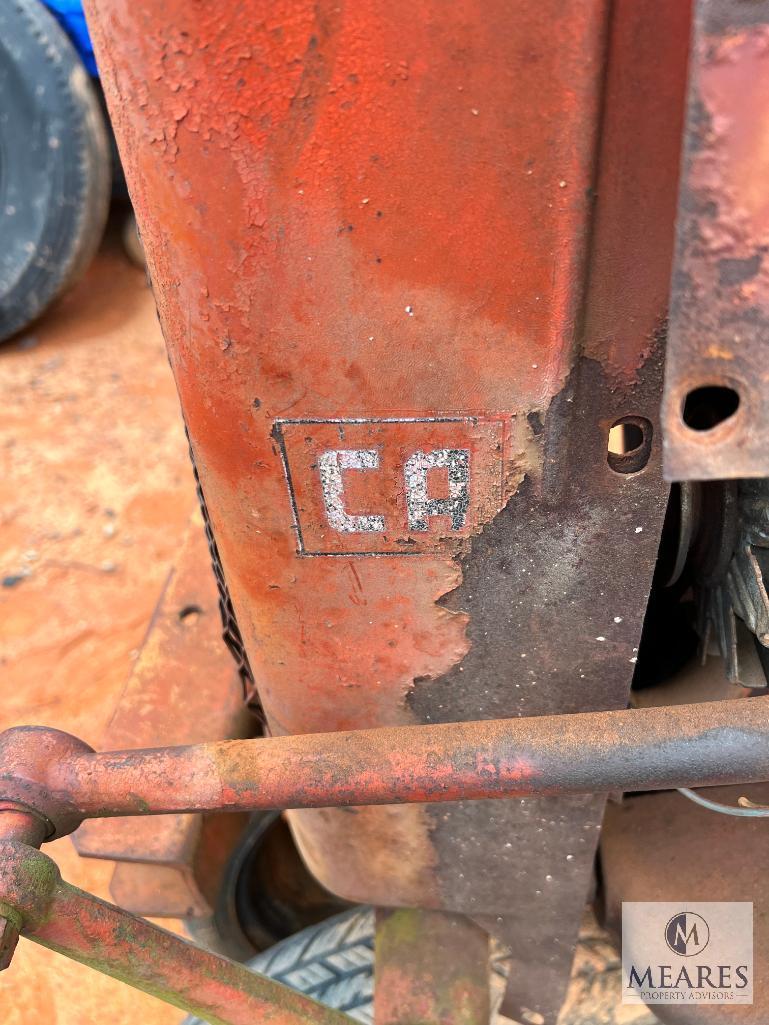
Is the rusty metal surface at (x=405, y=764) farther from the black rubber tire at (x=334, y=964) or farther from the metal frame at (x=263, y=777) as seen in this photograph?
the black rubber tire at (x=334, y=964)

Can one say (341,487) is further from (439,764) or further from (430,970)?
(430,970)

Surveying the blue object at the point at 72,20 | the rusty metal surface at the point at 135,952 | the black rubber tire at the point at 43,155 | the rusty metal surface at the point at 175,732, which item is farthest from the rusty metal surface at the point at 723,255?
the blue object at the point at 72,20

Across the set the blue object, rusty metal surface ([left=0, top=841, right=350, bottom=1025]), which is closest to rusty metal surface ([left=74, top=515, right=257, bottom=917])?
rusty metal surface ([left=0, top=841, right=350, bottom=1025])

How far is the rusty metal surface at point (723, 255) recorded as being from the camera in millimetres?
391

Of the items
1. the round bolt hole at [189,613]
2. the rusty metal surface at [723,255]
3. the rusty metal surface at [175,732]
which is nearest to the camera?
the rusty metal surface at [723,255]

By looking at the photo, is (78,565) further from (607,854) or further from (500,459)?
(500,459)

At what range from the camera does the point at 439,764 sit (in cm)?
66

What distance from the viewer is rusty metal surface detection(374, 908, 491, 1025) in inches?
40.2

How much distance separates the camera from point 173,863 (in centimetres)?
115

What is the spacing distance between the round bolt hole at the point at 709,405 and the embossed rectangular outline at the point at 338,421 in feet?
0.48

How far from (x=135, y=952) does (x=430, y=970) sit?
18.8 inches

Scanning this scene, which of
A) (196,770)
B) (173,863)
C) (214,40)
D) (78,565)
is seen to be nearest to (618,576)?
(196,770)

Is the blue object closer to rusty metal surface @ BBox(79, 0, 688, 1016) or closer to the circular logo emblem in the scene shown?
rusty metal surface @ BBox(79, 0, 688, 1016)

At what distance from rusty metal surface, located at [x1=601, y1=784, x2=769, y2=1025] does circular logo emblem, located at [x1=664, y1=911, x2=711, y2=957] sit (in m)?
0.02
